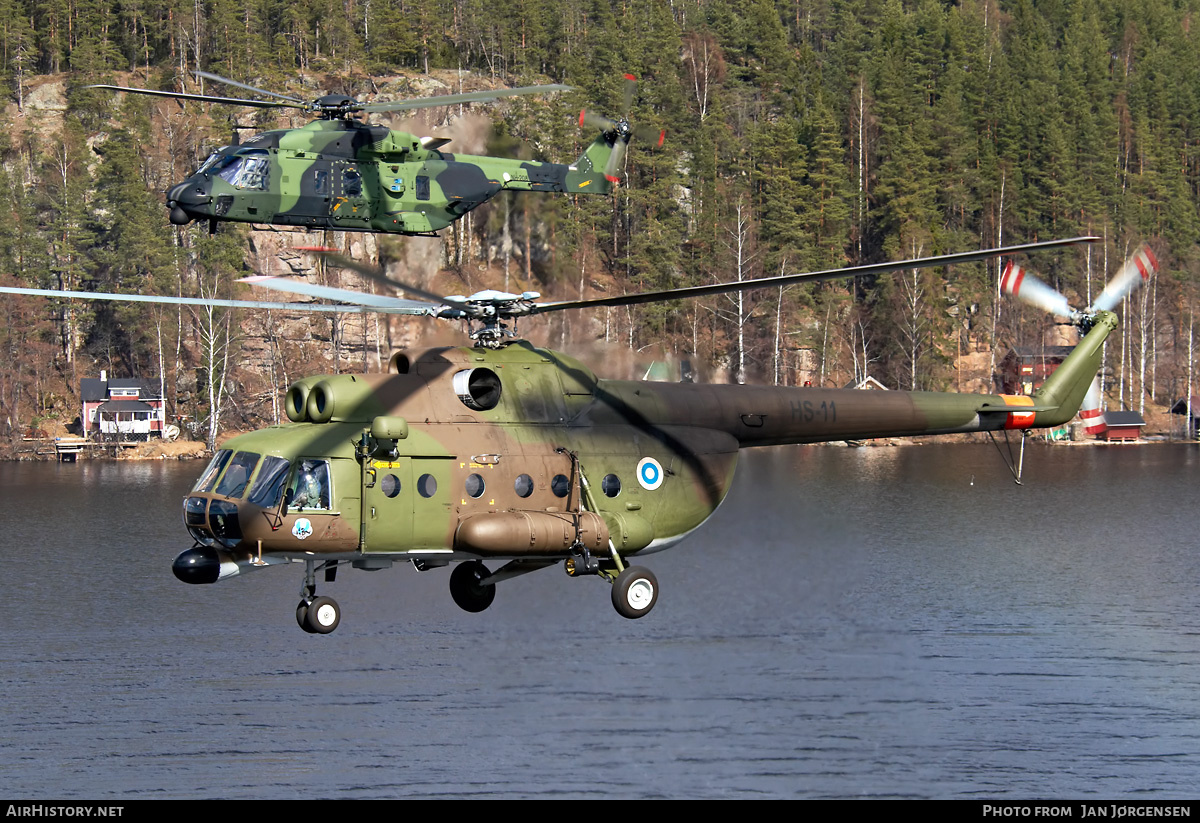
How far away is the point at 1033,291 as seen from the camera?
2758 cm

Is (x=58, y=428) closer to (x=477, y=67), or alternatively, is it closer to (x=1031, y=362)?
A: (x=477, y=67)

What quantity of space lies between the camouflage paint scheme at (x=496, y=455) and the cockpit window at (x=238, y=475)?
0.37ft

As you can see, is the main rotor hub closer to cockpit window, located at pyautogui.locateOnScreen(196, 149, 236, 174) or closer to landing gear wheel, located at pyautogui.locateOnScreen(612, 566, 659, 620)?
cockpit window, located at pyautogui.locateOnScreen(196, 149, 236, 174)

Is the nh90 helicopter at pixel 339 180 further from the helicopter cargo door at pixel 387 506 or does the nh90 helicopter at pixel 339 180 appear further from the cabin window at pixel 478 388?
the helicopter cargo door at pixel 387 506

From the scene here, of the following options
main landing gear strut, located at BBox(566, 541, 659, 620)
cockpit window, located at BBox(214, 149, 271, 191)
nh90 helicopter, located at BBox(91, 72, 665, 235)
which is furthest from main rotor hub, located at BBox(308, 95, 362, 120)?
main landing gear strut, located at BBox(566, 541, 659, 620)

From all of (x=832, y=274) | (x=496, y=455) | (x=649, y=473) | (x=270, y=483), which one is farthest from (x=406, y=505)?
(x=832, y=274)

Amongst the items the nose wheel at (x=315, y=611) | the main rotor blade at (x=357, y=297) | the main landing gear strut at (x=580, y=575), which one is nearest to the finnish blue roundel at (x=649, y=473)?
the main landing gear strut at (x=580, y=575)

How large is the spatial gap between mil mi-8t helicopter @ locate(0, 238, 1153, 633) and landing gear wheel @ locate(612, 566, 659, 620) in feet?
0.07

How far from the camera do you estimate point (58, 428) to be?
3708 inches

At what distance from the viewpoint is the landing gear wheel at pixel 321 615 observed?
2105 cm

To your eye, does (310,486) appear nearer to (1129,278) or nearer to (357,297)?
(357,297)

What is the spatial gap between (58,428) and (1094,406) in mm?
80373

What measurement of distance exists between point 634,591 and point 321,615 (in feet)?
15.4
